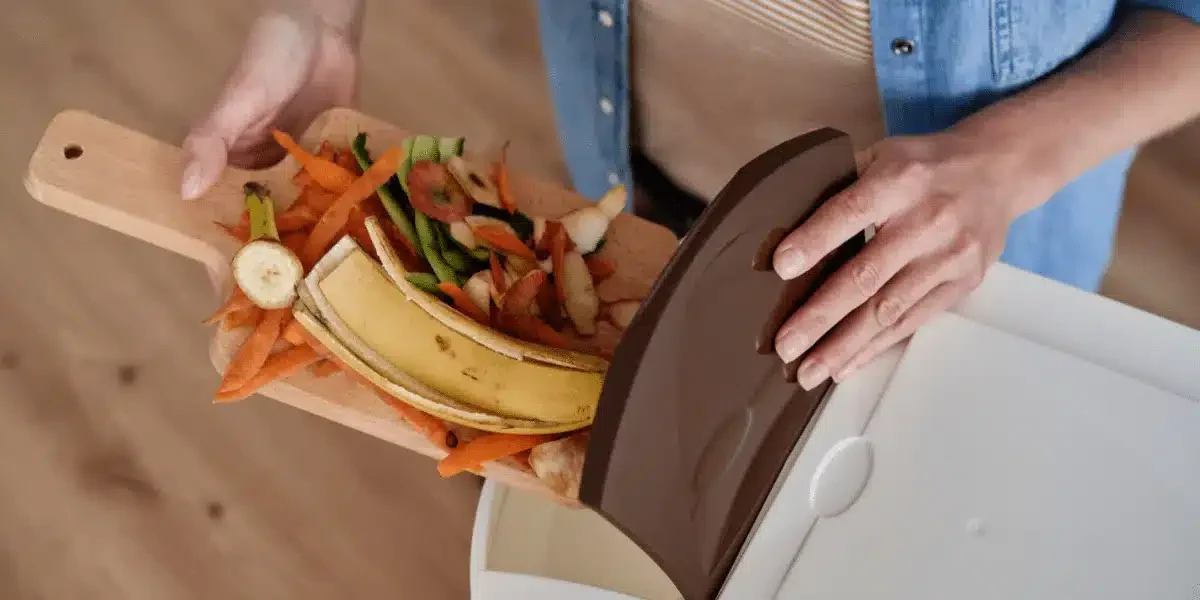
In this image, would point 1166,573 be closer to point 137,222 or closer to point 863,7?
point 863,7

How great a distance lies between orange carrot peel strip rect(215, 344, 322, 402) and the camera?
705mm

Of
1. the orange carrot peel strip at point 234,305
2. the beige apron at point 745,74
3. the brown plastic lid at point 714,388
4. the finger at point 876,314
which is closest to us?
the brown plastic lid at point 714,388

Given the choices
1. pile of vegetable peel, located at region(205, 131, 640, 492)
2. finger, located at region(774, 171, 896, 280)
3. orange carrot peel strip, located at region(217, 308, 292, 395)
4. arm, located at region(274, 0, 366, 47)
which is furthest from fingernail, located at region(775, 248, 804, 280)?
arm, located at region(274, 0, 366, 47)

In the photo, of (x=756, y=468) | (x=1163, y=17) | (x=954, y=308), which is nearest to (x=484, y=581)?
(x=756, y=468)

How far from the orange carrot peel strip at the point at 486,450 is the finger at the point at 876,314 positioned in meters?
0.23

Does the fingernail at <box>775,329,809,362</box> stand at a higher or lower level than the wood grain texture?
higher

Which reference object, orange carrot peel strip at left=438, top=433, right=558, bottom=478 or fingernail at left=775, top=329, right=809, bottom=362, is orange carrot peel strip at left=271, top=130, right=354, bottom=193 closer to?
orange carrot peel strip at left=438, top=433, right=558, bottom=478

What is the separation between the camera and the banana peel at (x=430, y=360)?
0.66 m

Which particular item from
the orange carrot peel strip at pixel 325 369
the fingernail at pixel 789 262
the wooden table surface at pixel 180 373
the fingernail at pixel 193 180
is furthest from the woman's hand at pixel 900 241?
the wooden table surface at pixel 180 373

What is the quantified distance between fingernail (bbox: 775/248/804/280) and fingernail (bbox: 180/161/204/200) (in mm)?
511

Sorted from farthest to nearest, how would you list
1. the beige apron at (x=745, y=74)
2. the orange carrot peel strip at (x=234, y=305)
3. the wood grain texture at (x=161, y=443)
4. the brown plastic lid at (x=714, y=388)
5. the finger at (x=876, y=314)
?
1. the wood grain texture at (x=161, y=443)
2. the orange carrot peel strip at (x=234, y=305)
3. the beige apron at (x=745, y=74)
4. the finger at (x=876, y=314)
5. the brown plastic lid at (x=714, y=388)

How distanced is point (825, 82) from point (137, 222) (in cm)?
59

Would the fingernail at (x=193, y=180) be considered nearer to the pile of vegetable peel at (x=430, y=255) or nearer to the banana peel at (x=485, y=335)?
the pile of vegetable peel at (x=430, y=255)

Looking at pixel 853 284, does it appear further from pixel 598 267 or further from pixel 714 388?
pixel 598 267
